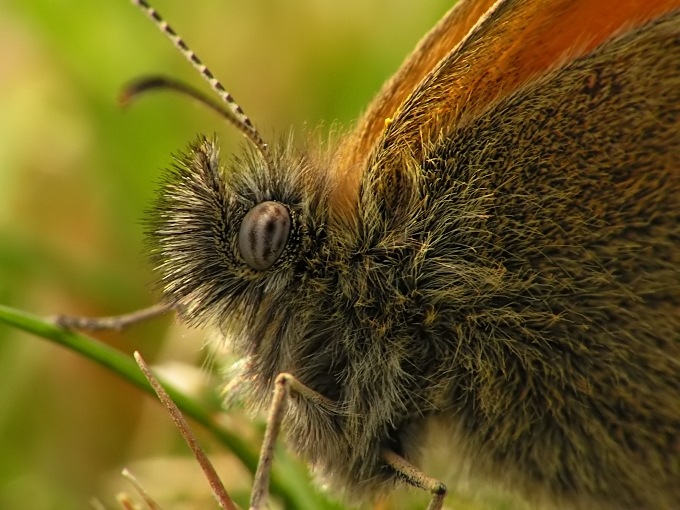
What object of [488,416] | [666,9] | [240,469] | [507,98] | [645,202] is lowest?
[240,469]

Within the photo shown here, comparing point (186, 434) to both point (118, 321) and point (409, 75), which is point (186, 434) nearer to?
point (118, 321)

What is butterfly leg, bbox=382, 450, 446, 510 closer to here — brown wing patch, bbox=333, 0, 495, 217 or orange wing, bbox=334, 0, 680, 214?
orange wing, bbox=334, 0, 680, 214

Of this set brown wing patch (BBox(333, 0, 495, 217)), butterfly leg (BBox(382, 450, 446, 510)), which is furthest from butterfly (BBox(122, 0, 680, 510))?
brown wing patch (BBox(333, 0, 495, 217))

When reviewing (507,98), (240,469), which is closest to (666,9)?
(507,98)

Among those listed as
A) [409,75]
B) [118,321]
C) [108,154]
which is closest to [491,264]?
[409,75]

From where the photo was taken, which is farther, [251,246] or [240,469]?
[240,469]

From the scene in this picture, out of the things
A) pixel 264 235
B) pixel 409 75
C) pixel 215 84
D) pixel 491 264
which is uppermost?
pixel 409 75

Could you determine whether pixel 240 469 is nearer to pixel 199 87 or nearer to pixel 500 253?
pixel 500 253

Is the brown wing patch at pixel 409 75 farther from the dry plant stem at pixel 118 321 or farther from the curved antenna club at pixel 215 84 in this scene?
the dry plant stem at pixel 118 321
